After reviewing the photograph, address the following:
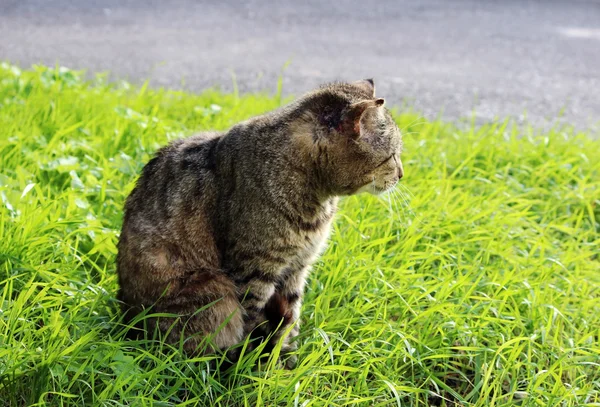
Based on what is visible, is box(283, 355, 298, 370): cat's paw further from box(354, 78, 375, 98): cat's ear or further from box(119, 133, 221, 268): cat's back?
box(354, 78, 375, 98): cat's ear

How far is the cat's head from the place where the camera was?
2.38 meters

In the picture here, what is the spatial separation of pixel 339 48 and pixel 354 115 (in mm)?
3915

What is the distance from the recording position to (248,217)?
2.36 m

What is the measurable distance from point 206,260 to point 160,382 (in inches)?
16.7

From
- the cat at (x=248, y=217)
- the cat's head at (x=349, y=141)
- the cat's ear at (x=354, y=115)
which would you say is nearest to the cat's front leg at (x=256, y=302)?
the cat at (x=248, y=217)

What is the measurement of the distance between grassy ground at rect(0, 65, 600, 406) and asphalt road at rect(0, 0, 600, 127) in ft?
4.32

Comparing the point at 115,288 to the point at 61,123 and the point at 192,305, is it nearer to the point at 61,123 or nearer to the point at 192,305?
the point at 192,305

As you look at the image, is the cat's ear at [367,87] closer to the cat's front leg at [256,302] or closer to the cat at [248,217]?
the cat at [248,217]

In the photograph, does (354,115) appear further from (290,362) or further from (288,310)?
(290,362)

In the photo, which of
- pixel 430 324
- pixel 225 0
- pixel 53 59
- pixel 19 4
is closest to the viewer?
pixel 430 324

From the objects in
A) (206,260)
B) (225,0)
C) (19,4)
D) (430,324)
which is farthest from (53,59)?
(430,324)

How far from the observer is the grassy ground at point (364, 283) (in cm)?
228

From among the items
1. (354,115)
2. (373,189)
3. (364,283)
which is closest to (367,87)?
(354,115)

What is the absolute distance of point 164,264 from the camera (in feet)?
7.78
